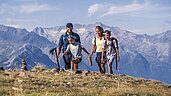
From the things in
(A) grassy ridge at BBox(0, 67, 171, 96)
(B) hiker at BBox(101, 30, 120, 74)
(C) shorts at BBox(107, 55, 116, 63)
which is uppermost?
(B) hiker at BBox(101, 30, 120, 74)

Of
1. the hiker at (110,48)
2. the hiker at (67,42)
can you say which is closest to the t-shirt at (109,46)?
the hiker at (110,48)

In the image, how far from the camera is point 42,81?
1862 centimetres

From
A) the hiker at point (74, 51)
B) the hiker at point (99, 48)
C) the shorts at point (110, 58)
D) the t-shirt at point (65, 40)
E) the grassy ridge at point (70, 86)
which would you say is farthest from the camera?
the hiker at point (99, 48)

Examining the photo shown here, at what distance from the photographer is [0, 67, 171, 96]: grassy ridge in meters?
14.7

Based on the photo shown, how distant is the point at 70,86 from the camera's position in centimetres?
1748

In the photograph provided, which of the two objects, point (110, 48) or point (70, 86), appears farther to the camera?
point (110, 48)

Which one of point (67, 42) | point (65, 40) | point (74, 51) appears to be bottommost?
point (74, 51)

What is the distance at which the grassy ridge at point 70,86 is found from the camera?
1467 cm

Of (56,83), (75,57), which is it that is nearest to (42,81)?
(56,83)

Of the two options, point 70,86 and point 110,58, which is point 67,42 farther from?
point 70,86

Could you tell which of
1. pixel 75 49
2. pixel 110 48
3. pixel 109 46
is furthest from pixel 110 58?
pixel 75 49

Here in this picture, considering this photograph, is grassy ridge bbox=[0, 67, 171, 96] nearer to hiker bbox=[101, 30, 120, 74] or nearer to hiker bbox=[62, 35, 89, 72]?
hiker bbox=[62, 35, 89, 72]

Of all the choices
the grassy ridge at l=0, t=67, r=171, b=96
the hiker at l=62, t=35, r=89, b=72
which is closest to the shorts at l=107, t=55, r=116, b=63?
the hiker at l=62, t=35, r=89, b=72

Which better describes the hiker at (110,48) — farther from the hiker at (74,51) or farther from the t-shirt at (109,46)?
the hiker at (74,51)
